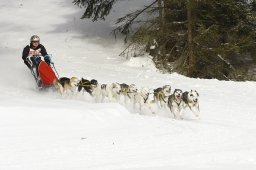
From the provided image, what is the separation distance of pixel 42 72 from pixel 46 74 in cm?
14

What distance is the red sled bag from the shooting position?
11487 mm

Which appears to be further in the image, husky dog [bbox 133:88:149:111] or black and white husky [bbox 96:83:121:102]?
black and white husky [bbox 96:83:121:102]

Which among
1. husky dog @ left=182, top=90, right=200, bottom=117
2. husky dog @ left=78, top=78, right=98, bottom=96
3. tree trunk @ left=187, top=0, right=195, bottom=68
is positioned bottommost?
husky dog @ left=182, top=90, right=200, bottom=117

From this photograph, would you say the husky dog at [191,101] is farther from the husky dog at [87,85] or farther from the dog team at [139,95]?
the husky dog at [87,85]

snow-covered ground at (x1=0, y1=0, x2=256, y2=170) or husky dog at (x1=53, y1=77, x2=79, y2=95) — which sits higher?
husky dog at (x1=53, y1=77, x2=79, y2=95)

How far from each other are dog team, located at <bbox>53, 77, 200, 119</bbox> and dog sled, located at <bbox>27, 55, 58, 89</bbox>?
370mm

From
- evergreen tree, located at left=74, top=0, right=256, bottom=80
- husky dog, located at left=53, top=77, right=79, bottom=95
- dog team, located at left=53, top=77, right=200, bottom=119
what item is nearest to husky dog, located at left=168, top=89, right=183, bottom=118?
dog team, located at left=53, top=77, right=200, bottom=119

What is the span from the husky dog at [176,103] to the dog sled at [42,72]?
3464 mm

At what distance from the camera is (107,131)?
7930mm

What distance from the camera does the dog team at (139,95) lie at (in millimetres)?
9102

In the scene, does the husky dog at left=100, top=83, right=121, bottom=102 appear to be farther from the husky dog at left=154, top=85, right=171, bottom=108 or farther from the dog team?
the husky dog at left=154, top=85, right=171, bottom=108

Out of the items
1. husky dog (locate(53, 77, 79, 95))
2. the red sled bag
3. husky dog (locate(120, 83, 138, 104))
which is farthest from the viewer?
the red sled bag

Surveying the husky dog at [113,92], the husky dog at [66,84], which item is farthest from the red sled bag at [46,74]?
the husky dog at [113,92]

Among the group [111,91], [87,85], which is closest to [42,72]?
[87,85]
